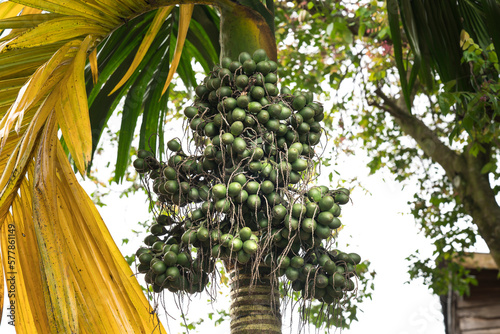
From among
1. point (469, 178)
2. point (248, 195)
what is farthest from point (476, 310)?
point (248, 195)

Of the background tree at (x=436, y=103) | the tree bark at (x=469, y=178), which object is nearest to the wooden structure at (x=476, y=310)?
the background tree at (x=436, y=103)

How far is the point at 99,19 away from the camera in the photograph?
6.07ft

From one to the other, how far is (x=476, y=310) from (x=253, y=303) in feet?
15.5

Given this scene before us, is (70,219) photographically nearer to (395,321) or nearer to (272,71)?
(272,71)

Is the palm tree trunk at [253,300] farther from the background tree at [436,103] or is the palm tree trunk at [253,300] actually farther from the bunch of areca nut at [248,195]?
Result: the background tree at [436,103]

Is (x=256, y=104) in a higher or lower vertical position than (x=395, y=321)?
lower

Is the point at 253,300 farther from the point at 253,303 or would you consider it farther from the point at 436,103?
the point at 436,103

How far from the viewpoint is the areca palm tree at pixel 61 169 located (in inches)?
56.1

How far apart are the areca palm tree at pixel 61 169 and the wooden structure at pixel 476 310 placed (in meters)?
4.53

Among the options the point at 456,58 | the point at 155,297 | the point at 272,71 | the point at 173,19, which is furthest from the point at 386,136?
the point at 155,297

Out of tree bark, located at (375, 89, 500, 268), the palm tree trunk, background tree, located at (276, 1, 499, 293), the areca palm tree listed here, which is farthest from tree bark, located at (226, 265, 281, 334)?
tree bark, located at (375, 89, 500, 268)

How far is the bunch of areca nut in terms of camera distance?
5.14 ft

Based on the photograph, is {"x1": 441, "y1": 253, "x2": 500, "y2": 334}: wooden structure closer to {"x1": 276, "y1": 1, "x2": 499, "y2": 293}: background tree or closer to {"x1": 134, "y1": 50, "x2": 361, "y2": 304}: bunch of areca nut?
{"x1": 276, "y1": 1, "x2": 499, "y2": 293}: background tree

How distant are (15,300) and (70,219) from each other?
11.1 inches
